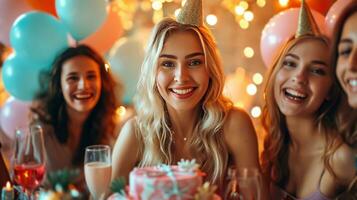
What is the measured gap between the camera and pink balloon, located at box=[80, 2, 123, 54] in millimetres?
2818

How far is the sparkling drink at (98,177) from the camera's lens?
163 cm

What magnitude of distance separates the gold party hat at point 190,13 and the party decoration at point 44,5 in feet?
3.71

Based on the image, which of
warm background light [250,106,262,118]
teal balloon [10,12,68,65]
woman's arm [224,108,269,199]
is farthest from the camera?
warm background light [250,106,262,118]

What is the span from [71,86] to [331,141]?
1339 mm

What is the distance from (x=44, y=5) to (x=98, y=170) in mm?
1488

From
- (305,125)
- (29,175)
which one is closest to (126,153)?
(29,175)

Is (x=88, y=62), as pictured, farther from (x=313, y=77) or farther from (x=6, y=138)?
(x=313, y=77)

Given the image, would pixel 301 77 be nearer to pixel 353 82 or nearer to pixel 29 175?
pixel 353 82

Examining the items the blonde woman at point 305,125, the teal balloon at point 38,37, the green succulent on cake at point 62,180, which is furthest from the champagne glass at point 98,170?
the teal balloon at point 38,37

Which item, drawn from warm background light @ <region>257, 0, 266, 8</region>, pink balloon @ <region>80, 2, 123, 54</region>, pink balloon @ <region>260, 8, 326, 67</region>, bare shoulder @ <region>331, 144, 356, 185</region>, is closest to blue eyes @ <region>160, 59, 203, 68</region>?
pink balloon @ <region>260, 8, 326, 67</region>

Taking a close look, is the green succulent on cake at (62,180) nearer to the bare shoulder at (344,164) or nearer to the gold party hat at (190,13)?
the gold party hat at (190,13)

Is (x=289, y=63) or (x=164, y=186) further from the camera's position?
(x=289, y=63)

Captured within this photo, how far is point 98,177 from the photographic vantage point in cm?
163

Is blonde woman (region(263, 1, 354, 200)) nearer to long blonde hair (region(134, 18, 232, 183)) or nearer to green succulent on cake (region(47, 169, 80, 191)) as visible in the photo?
long blonde hair (region(134, 18, 232, 183))
